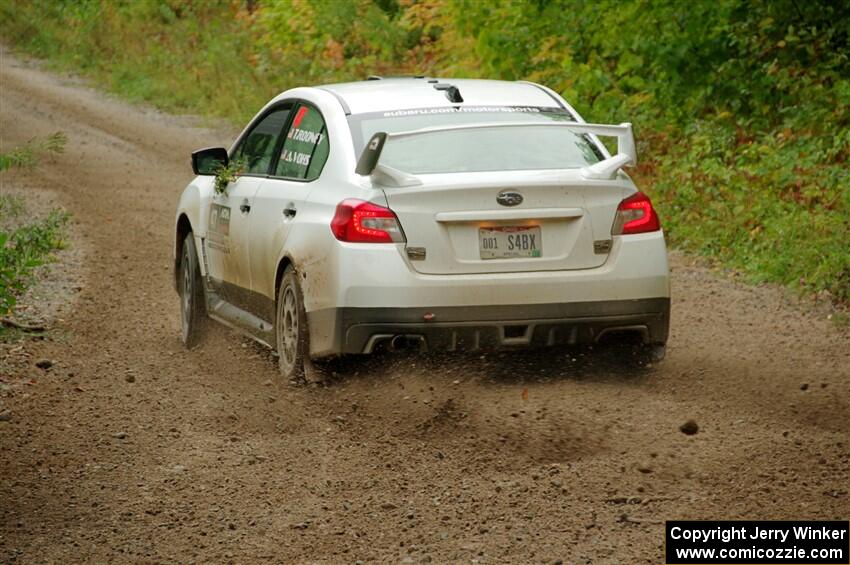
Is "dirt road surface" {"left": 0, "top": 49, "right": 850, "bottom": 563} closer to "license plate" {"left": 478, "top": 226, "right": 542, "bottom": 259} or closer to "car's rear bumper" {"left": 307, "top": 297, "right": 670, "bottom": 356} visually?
"car's rear bumper" {"left": 307, "top": 297, "right": 670, "bottom": 356}

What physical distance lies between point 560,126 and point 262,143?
2091mm

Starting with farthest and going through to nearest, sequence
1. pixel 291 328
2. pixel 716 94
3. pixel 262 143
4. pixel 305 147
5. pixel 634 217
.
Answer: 1. pixel 716 94
2. pixel 262 143
3. pixel 305 147
4. pixel 291 328
5. pixel 634 217

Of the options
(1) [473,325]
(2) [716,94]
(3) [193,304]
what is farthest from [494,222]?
(2) [716,94]

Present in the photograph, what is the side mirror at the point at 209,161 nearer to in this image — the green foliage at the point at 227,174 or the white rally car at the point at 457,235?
the green foliage at the point at 227,174

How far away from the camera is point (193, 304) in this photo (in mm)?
9680

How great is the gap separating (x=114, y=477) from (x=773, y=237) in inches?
286

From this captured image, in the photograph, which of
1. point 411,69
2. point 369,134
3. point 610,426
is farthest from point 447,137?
point 411,69

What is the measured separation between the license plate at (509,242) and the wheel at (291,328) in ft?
3.36

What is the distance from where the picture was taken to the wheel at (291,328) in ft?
24.8

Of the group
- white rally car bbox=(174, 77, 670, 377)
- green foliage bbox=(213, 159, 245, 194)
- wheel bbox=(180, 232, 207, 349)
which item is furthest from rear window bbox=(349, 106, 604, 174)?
wheel bbox=(180, 232, 207, 349)

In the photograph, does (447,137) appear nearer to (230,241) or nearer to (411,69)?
(230,241)

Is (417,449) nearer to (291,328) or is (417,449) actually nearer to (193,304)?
(291,328)

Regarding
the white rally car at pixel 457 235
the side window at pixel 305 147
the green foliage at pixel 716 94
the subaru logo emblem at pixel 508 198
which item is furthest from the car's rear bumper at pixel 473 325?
the green foliage at pixel 716 94

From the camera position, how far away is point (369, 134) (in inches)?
304
